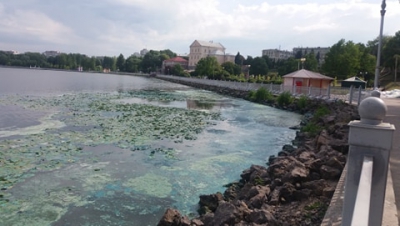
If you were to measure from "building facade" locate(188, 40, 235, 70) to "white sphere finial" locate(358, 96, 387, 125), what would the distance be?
131m

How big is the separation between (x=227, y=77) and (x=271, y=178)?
70.6m

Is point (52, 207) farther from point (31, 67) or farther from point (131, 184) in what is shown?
point (31, 67)

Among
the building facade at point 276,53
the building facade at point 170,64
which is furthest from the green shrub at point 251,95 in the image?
the building facade at point 276,53

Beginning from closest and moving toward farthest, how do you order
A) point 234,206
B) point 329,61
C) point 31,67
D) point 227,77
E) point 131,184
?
point 234,206 → point 131,184 → point 329,61 → point 227,77 → point 31,67

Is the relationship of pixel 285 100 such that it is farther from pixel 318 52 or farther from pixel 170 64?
pixel 318 52

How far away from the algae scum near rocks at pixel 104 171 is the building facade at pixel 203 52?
11803 cm

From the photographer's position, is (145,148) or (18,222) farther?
(145,148)

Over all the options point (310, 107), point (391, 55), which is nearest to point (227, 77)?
point (391, 55)

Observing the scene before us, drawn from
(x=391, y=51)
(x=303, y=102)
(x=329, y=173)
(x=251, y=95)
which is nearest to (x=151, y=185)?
(x=329, y=173)

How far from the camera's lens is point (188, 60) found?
144125mm

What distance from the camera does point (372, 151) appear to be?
2.31 metres

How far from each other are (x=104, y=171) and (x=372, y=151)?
9.13 m

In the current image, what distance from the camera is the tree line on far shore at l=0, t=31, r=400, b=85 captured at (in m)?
54.0

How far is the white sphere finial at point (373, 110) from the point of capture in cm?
221
